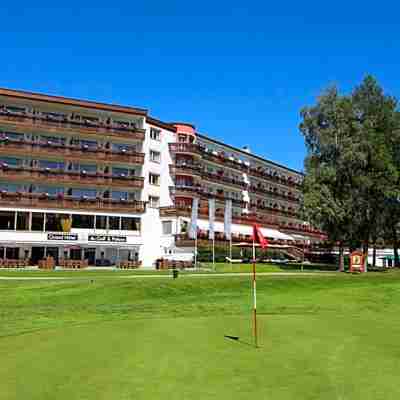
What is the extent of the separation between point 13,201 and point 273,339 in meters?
62.5

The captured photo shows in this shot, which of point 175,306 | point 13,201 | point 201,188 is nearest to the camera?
point 175,306

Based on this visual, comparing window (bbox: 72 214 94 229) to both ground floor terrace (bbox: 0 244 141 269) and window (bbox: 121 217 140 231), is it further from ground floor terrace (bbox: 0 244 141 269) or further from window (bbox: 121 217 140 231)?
window (bbox: 121 217 140 231)

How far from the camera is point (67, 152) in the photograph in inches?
2886

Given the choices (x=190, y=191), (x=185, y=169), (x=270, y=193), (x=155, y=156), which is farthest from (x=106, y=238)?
(x=270, y=193)

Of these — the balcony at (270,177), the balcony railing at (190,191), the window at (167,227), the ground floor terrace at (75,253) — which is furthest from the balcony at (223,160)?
the ground floor terrace at (75,253)

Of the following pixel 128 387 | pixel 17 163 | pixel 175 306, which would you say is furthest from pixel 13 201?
pixel 128 387

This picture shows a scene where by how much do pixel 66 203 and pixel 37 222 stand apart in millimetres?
4462

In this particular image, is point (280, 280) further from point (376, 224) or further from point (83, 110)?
point (83, 110)

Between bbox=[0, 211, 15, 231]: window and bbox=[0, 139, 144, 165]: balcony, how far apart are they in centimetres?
777

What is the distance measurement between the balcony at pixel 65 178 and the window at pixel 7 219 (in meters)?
4.41

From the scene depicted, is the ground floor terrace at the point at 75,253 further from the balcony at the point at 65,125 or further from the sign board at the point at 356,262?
the sign board at the point at 356,262

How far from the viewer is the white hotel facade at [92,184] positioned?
231ft

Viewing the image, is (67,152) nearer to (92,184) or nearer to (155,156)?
(92,184)

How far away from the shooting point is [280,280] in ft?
113
